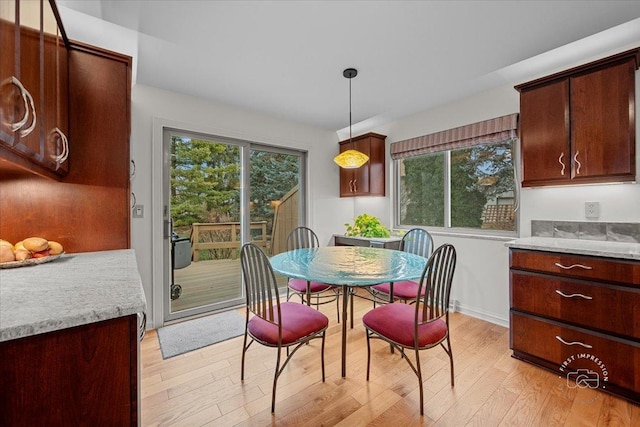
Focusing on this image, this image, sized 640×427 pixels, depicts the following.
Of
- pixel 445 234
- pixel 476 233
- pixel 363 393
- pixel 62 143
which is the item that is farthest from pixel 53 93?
pixel 476 233

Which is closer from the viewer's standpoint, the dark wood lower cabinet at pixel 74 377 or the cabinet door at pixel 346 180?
the dark wood lower cabinet at pixel 74 377

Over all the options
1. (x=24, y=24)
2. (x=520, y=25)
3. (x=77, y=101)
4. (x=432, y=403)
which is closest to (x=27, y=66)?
(x=24, y=24)

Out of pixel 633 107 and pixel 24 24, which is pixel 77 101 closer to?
pixel 24 24

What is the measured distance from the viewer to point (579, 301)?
184 centimetres

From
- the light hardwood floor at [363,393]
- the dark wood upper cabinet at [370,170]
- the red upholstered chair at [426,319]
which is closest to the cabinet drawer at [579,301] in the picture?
the light hardwood floor at [363,393]

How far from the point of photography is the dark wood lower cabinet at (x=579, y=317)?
5.45ft

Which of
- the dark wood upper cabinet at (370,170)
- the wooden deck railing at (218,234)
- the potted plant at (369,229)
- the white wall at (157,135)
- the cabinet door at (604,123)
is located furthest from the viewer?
the dark wood upper cabinet at (370,170)

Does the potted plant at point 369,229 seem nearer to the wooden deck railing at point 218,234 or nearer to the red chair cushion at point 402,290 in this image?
the red chair cushion at point 402,290

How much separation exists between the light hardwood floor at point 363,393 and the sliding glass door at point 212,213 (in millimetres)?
842

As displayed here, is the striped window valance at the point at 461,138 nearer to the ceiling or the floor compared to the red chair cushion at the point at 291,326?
nearer to the ceiling

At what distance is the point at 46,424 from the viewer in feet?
2.39

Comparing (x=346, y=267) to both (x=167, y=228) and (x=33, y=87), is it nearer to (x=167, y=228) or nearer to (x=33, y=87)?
(x=33, y=87)

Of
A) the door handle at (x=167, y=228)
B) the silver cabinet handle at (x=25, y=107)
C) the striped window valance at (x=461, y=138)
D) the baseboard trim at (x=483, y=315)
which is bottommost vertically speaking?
the baseboard trim at (x=483, y=315)

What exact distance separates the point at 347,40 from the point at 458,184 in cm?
213
